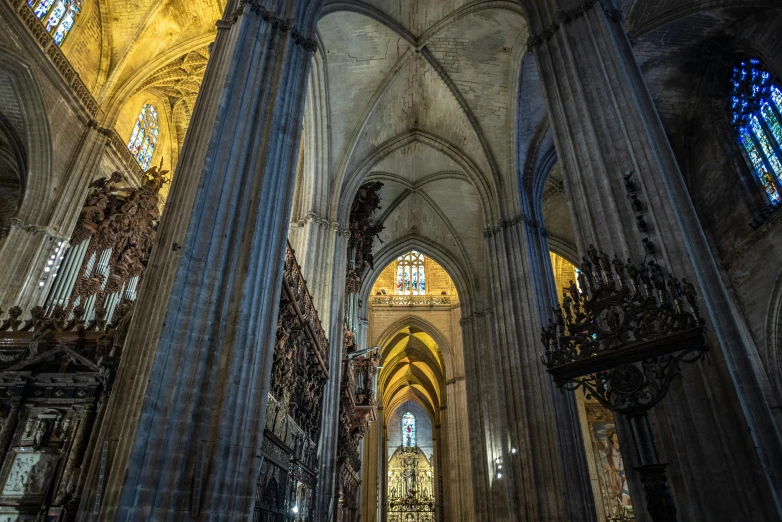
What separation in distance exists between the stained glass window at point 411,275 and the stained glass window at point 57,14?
1724 cm

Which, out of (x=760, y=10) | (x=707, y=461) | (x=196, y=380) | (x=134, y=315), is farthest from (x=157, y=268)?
(x=760, y=10)

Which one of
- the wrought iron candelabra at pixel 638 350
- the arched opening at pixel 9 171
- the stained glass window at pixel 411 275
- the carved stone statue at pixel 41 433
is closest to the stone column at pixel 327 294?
the carved stone statue at pixel 41 433

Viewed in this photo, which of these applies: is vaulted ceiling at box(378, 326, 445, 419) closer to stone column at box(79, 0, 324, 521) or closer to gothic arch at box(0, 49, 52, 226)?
gothic arch at box(0, 49, 52, 226)

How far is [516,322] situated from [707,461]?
23.8 feet

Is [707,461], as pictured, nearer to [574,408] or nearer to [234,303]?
[234,303]

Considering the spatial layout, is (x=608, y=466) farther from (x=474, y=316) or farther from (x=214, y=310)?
(x=214, y=310)

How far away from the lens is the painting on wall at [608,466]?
17897mm

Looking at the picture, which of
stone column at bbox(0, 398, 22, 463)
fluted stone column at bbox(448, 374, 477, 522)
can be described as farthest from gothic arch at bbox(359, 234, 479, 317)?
stone column at bbox(0, 398, 22, 463)

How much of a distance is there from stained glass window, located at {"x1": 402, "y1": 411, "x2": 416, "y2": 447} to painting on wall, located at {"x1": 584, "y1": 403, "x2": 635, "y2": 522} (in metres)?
19.8

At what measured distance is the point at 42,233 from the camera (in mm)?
10398

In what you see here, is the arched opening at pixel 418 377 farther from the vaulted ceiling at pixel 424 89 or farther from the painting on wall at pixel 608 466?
the vaulted ceiling at pixel 424 89

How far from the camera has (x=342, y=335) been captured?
12367 mm

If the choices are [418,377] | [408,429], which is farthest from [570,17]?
[408,429]

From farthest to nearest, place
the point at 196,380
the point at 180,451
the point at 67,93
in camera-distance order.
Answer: the point at 67,93 → the point at 196,380 → the point at 180,451
